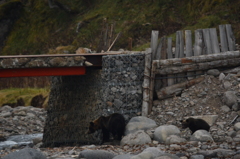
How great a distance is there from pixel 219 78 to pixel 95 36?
60.4 feet

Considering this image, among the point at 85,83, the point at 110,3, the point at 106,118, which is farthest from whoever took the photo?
the point at 110,3

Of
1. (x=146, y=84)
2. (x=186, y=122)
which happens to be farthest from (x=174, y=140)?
(x=146, y=84)

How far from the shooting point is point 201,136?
9109mm

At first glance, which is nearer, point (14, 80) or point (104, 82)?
point (104, 82)

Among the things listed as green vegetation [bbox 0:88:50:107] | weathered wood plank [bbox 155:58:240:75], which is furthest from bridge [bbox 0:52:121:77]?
green vegetation [bbox 0:88:50:107]

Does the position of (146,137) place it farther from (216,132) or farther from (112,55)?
(112,55)

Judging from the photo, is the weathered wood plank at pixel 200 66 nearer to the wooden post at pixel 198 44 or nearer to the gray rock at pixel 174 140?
the wooden post at pixel 198 44

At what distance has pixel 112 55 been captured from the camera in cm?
1145

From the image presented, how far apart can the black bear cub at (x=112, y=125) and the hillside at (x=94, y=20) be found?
9.93 metres

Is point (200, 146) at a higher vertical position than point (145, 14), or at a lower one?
lower

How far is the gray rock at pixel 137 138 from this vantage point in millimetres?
9538

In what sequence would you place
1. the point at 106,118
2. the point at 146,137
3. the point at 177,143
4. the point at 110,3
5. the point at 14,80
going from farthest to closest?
the point at 110,3 → the point at 14,80 → the point at 106,118 → the point at 146,137 → the point at 177,143

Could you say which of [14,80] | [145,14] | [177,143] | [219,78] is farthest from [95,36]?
[177,143]

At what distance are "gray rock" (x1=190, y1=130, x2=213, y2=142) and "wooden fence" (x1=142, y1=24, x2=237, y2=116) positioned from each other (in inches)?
87.3
